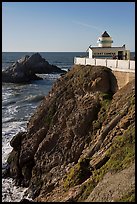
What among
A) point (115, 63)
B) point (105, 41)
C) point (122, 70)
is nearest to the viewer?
point (122, 70)

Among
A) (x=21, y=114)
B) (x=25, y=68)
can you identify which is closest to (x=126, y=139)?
(x=21, y=114)

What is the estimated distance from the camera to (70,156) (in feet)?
58.0

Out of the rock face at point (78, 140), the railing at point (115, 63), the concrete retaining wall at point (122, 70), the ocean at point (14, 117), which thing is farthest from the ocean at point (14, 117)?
the railing at point (115, 63)

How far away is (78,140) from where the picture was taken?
18.0m

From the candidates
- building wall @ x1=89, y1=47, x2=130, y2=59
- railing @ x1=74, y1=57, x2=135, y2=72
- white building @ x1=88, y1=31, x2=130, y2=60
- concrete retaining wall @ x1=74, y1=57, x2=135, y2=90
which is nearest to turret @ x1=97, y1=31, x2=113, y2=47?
white building @ x1=88, y1=31, x2=130, y2=60

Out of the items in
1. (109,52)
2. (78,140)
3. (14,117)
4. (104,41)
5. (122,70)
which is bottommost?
(14,117)

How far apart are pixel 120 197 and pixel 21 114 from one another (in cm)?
2790

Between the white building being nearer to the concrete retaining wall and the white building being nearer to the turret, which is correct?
the turret

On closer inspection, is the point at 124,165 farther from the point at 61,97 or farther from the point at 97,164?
the point at 61,97

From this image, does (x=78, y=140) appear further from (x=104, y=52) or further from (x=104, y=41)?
(x=104, y=41)

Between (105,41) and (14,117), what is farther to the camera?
(14,117)

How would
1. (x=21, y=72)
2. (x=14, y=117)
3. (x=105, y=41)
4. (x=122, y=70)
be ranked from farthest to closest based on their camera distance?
(x=21, y=72)
(x=14, y=117)
(x=105, y=41)
(x=122, y=70)

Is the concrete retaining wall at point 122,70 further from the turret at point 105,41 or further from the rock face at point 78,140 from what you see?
the turret at point 105,41

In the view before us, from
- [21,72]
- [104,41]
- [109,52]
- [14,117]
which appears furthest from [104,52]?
[21,72]
